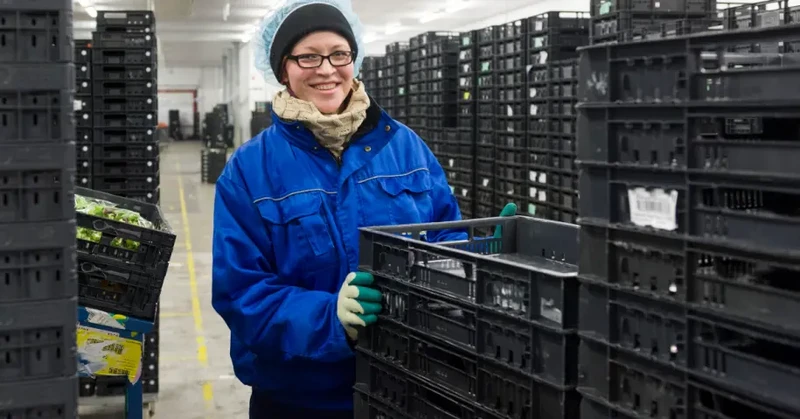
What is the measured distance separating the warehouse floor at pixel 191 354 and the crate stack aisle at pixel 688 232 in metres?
4.42

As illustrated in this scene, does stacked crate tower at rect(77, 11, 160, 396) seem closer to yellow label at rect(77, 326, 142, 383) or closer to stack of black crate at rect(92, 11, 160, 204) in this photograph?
stack of black crate at rect(92, 11, 160, 204)

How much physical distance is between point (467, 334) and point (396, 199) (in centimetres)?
93

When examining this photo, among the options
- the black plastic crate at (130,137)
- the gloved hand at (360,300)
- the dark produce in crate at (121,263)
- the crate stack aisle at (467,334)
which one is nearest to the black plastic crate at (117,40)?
the black plastic crate at (130,137)

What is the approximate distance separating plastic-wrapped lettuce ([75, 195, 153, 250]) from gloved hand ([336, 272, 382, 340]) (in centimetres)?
232

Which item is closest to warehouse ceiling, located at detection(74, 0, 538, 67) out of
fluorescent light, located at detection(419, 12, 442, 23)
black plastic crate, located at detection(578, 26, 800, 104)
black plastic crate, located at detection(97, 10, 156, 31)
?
fluorescent light, located at detection(419, 12, 442, 23)

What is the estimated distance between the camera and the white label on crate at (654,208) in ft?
4.87

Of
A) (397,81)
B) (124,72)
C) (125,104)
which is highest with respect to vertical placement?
(397,81)

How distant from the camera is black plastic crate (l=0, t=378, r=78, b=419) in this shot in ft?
6.18

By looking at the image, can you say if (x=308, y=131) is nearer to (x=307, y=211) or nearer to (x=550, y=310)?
(x=307, y=211)

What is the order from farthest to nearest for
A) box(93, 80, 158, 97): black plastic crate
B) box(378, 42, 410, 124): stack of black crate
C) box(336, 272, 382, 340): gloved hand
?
box(378, 42, 410, 124): stack of black crate → box(93, 80, 158, 97): black plastic crate → box(336, 272, 382, 340): gloved hand

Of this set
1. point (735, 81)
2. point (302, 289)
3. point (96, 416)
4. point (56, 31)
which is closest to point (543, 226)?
point (302, 289)

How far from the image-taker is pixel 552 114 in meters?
8.48

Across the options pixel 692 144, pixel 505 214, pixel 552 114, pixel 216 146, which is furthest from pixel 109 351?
pixel 216 146

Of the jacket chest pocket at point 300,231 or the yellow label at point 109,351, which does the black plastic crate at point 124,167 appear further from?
the jacket chest pocket at point 300,231
